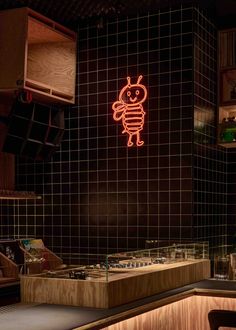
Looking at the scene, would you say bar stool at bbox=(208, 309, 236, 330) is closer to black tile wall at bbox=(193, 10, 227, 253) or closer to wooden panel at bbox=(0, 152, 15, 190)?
black tile wall at bbox=(193, 10, 227, 253)

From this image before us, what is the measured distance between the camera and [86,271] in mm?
3932

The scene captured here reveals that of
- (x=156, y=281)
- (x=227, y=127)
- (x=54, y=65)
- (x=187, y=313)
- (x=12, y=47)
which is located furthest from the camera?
(x=54, y=65)

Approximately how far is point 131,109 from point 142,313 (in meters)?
2.92

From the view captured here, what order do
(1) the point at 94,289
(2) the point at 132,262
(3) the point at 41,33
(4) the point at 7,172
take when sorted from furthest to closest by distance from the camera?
1. (4) the point at 7,172
2. (3) the point at 41,33
3. (2) the point at 132,262
4. (1) the point at 94,289

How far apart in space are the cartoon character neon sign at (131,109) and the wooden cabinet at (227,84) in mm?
911

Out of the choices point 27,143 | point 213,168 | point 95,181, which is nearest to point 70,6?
point 27,143

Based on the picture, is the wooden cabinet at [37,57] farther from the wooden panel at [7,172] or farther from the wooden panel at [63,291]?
the wooden panel at [63,291]

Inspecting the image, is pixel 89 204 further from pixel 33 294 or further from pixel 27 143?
pixel 33 294

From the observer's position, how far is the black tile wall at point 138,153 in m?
5.88

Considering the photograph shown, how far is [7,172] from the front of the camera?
6.70 metres

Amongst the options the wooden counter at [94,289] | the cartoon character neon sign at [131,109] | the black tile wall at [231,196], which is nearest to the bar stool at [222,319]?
the wooden counter at [94,289]

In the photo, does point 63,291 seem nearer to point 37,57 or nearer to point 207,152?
point 207,152

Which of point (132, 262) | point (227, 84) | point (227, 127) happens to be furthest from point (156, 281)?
point (227, 84)

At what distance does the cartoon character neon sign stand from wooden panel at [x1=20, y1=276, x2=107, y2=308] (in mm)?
2681
